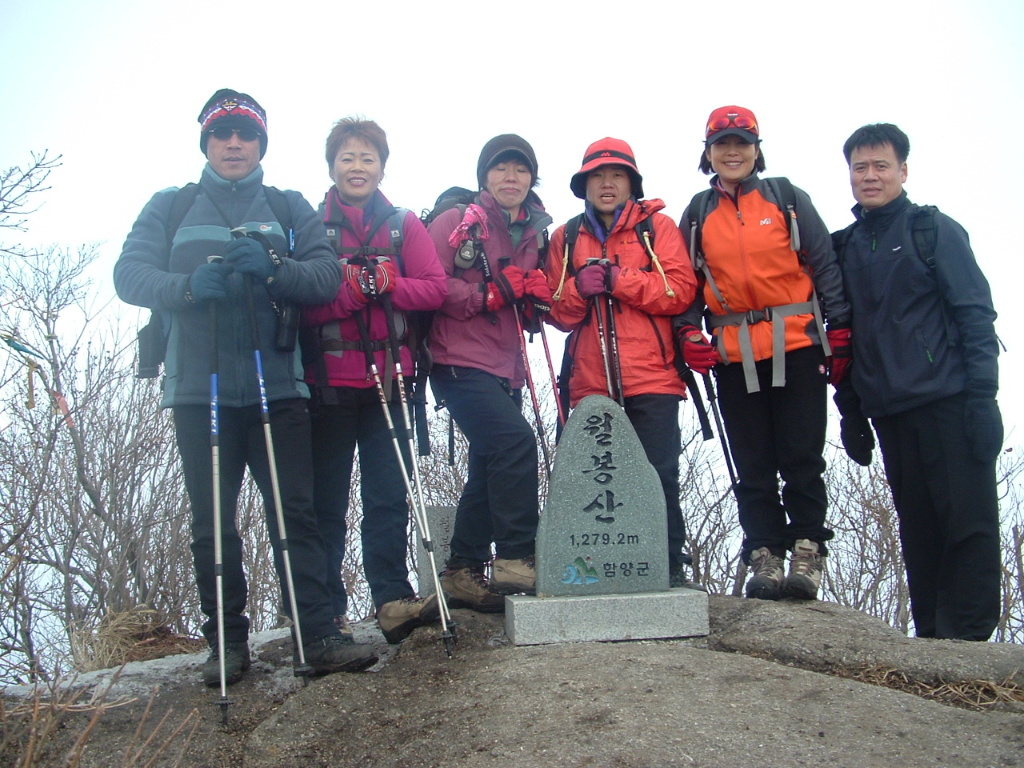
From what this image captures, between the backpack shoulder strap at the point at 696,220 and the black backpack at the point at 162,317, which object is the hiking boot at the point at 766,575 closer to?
the backpack shoulder strap at the point at 696,220

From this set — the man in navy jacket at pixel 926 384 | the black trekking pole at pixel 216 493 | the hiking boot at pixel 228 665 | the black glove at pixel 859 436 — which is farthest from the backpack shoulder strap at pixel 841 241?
the hiking boot at pixel 228 665

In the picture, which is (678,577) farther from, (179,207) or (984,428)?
(179,207)

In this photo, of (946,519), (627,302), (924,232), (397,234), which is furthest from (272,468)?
(924,232)

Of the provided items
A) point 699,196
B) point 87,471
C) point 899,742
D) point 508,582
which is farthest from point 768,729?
point 87,471

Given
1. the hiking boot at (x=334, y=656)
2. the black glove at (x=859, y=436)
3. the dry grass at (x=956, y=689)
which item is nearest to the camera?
the dry grass at (x=956, y=689)

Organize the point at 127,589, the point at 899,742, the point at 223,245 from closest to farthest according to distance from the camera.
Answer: the point at 899,742 < the point at 223,245 < the point at 127,589

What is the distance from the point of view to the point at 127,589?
45.0 ft

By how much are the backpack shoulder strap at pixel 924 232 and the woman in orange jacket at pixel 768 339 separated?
17.6 inches

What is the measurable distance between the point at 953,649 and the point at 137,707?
12.3 feet

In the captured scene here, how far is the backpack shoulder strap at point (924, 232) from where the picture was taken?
505cm

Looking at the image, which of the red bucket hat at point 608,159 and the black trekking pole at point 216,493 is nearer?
the black trekking pole at point 216,493

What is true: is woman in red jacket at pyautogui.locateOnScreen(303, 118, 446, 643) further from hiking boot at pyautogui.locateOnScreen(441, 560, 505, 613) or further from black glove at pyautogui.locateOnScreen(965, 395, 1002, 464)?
black glove at pyautogui.locateOnScreen(965, 395, 1002, 464)

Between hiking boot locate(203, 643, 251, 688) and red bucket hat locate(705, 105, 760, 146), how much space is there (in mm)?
3813

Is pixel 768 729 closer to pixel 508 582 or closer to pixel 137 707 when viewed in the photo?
pixel 508 582
